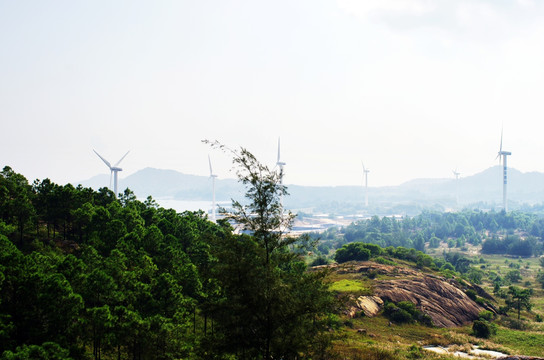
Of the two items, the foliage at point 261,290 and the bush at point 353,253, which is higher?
the foliage at point 261,290

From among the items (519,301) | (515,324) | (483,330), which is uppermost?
(483,330)

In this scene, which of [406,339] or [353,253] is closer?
[406,339]

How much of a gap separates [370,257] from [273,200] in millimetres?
84239

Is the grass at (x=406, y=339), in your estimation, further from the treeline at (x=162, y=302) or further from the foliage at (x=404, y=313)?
the treeline at (x=162, y=302)

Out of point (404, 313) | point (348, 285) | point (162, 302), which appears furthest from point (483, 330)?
point (162, 302)

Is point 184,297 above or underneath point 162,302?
underneath

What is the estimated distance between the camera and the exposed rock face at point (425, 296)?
73000 mm

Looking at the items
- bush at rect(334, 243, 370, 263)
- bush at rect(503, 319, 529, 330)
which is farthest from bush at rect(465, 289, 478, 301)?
bush at rect(334, 243, 370, 263)

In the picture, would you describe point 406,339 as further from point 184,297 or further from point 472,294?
Answer: point 472,294

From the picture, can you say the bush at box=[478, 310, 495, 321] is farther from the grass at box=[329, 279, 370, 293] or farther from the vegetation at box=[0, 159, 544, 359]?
the grass at box=[329, 279, 370, 293]

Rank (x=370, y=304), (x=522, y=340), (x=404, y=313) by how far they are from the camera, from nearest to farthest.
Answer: (x=522, y=340), (x=404, y=313), (x=370, y=304)

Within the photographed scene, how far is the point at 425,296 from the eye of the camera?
262ft

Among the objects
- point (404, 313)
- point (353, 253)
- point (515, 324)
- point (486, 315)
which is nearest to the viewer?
point (404, 313)

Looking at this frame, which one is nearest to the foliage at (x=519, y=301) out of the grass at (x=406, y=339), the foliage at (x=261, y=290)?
the grass at (x=406, y=339)
